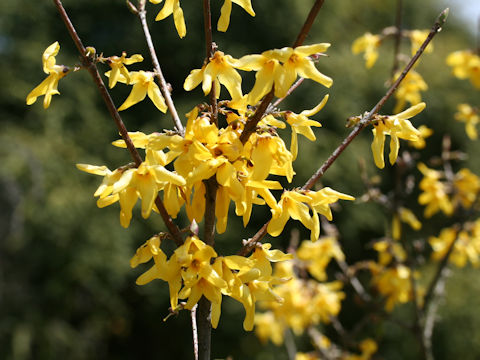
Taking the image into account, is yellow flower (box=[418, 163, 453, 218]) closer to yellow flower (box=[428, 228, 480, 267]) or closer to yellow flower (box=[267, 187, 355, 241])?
yellow flower (box=[428, 228, 480, 267])

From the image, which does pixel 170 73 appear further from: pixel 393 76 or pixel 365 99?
pixel 393 76

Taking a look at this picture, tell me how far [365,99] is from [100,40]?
3146 millimetres

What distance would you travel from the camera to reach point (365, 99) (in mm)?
5484

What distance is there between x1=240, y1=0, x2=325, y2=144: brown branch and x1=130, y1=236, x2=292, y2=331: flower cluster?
0.18 metres

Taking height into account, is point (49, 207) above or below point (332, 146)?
below

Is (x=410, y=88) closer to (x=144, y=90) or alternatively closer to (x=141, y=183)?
(x=144, y=90)

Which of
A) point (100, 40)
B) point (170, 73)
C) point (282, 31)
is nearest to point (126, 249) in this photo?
point (170, 73)

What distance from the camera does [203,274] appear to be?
679 millimetres

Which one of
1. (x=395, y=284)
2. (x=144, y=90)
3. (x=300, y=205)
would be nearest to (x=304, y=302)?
(x=395, y=284)

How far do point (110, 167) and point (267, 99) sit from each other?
4552 mm

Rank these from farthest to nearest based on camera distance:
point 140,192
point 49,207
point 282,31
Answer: point 282,31, point 49,207, point 140,192

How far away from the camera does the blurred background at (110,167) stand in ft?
16.0

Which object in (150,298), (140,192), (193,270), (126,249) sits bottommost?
(150,298)

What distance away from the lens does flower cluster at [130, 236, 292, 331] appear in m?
0.68
